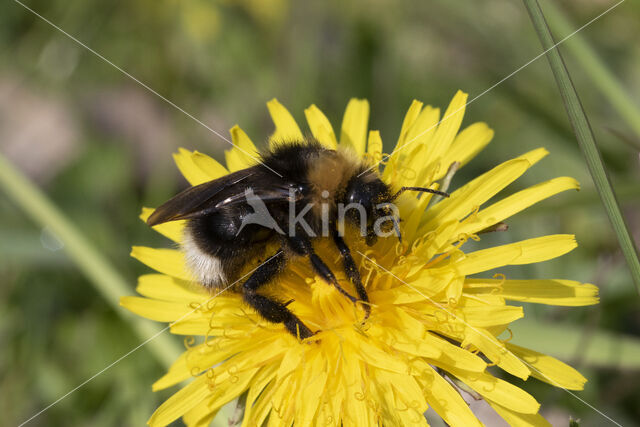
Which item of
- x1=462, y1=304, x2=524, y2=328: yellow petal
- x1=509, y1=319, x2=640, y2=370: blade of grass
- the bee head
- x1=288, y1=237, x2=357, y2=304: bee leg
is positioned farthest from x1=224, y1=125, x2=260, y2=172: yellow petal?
x1=509, y1=319, x2=640, y2=370: blade of grass

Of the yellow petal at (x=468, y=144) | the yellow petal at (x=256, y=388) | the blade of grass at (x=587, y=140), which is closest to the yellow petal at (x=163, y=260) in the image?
the yellow petal at (x=256, y=388)

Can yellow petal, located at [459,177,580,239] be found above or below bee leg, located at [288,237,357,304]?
below

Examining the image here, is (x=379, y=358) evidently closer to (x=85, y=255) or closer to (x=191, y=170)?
(x=191, y=170)

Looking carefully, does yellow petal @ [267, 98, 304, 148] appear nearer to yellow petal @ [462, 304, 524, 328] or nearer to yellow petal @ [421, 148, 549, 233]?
yellow petal @ [421, 148, 549, 233]

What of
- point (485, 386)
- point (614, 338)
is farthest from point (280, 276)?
point (614, 338)

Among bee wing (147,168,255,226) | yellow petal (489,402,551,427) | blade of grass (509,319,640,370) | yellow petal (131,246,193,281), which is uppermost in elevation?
bee wing (147,168,255,226)

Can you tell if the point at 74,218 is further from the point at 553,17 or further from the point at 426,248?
the point at 553,17

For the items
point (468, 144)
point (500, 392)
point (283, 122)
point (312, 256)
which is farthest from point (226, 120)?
point (500, 392)
